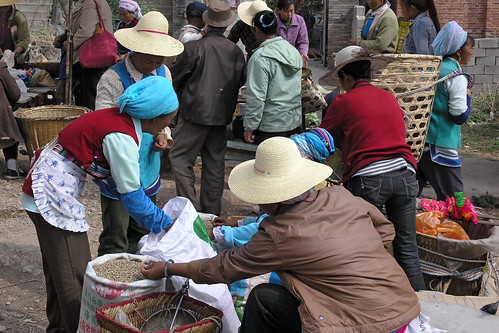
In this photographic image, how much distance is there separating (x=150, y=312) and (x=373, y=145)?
175 cm

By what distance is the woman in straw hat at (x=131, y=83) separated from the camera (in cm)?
430

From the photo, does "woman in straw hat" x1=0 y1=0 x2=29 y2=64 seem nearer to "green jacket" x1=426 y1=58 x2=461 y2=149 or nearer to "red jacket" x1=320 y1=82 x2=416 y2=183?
"green jacket" x1=426 y1=58 x2=461 y2=149


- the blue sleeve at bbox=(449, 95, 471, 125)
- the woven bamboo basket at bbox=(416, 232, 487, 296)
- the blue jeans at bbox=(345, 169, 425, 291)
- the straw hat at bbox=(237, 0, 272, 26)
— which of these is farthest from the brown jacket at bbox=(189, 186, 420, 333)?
the straw hat at bbox=(237, 0, 272, 26)

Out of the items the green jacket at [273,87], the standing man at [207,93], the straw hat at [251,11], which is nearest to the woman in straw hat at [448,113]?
the green jacket at [273,87]

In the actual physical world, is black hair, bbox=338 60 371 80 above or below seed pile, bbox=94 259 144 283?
above

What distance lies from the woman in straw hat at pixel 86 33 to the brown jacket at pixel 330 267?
5096 millimetres

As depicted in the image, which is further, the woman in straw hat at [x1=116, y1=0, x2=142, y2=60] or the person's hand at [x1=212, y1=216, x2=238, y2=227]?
the woman in straw hat at [x1=116, y1=0, x2=142, y2=60]

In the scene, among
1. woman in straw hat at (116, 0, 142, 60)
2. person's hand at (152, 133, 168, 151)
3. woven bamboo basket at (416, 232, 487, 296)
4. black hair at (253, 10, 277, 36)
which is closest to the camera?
person's hand at (152, 133, 168, 151)

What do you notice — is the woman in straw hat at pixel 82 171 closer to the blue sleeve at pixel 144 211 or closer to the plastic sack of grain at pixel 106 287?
the blue sleeve at pixel 144 211

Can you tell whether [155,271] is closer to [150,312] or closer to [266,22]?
[150,312]

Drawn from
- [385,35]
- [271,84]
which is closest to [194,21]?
[271,84]

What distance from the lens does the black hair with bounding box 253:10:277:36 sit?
5.68m

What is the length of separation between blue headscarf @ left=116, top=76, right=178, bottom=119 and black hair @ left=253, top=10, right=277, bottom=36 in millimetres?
2350

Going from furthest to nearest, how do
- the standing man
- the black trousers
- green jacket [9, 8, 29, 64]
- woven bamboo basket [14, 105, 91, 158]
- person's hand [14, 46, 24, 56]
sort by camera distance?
1. person's hand [14, 46, 24, 56]
2. green jacket [9, 8, 29, 64]
3. woven bamboo basket [14, 105, 91, 158]
4. the standing man
5. the black trousers
